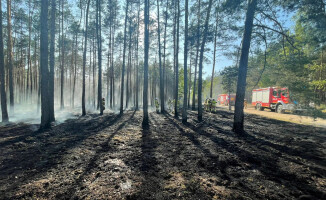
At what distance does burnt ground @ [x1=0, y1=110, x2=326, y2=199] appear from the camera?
253 centimetres

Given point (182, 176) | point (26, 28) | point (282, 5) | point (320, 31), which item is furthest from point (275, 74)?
point (26, 28)

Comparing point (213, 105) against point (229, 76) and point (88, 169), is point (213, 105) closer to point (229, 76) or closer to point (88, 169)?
point (229, 76)

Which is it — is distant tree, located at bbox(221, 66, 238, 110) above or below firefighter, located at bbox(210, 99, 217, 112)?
above

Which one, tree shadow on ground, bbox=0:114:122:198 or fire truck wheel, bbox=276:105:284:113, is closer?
tree shadow on ground, bbox=0:114:122:198

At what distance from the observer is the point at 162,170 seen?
340 centimetres

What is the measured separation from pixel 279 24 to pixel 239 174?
7.34 metres

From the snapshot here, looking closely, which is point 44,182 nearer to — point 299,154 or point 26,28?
point 299,154

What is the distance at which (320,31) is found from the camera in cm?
619

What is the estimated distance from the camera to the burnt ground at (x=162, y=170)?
2525 mm

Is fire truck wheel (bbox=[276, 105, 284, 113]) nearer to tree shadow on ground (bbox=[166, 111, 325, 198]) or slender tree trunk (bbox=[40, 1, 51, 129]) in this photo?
tree shadow on ground (bbox=[166, 111, 325, 198])

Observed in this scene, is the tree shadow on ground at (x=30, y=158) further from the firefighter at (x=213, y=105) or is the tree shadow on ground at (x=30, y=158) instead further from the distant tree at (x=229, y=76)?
the distant tree at (x=229, y=76)

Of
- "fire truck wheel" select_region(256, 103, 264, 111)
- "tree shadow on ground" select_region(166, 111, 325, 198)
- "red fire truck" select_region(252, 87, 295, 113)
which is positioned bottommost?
"tree shadow on ground" select_region(166, 111, 325, 198)

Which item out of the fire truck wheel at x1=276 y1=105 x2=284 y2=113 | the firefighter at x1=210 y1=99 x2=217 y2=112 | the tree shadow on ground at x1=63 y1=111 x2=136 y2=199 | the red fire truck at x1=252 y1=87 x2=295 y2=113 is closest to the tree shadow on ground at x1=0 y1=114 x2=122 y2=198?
the tree shadow on ground at x1=63 y1=111 x2=136 y2=199

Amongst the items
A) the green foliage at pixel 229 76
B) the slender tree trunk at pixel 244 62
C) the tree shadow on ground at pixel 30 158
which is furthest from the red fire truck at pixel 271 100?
the tree shadow on ground at pixel 30 158
